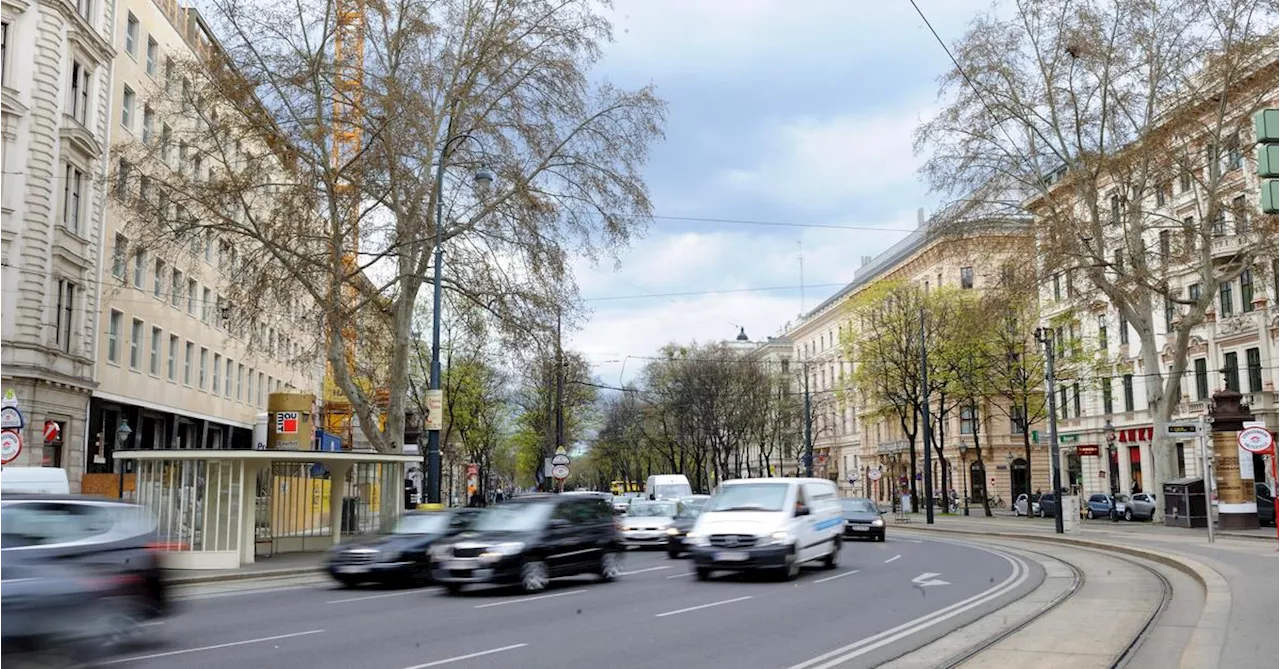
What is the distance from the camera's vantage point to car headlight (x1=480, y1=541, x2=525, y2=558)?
16.5m

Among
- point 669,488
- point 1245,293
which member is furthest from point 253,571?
point 1245,293

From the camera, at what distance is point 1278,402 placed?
4781 cm

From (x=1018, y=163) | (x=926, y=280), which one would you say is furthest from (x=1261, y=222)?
(x=926, y=280)

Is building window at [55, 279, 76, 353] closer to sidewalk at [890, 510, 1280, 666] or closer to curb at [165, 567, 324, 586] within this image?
curb at [165, 567, 324, 586]

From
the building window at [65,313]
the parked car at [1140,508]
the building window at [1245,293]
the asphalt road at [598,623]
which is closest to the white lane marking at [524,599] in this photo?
the asphalt road at [598,623]

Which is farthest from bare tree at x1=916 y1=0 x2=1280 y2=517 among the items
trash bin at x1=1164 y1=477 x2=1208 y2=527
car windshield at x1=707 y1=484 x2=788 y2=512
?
car windshield at x1=707 y1=484 x2=788 y2=512

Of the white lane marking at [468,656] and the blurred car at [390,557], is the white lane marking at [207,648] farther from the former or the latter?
the blurred car at [390,557]

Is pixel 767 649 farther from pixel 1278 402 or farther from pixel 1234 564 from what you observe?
pixel 1278 402

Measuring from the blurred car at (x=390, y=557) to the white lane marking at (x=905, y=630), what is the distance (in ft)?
29.0

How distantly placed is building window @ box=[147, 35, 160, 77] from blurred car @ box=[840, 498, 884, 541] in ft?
102

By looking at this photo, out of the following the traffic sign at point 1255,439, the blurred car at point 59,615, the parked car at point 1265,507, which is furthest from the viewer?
the parked car at point 1265,507

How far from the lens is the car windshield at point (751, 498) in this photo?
18.8 m

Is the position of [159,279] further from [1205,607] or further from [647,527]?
[1205,607]

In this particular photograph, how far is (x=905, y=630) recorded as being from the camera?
12.1 meters
